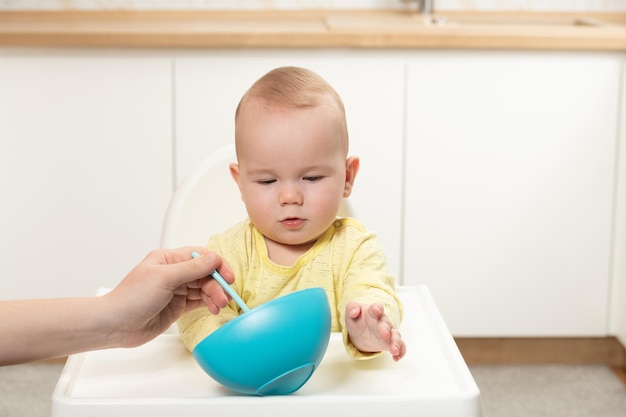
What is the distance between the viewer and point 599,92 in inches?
95.3

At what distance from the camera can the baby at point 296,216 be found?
44.8 inches

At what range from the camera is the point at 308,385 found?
1047 millimetres

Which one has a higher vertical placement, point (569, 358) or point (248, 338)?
point (248, 338)

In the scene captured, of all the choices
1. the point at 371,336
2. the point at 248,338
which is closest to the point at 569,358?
the point at 371,336

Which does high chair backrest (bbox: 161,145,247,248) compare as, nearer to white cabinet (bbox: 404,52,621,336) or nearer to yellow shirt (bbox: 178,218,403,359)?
yellow shirt (bbox: 178,218,403,359)

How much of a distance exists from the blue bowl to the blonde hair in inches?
11.5

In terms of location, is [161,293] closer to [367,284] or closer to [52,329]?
[52,329]

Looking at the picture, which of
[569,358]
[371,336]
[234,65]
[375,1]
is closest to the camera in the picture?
[371,336]

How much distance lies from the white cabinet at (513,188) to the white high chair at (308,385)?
45.4 inches

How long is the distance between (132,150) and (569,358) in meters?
1.32

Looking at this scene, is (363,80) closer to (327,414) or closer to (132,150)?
(132,150)

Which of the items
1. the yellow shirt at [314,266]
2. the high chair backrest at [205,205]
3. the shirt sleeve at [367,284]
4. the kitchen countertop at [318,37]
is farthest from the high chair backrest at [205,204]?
the kitchen countertop at [318,37]

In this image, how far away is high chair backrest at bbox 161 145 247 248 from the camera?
5.01ft

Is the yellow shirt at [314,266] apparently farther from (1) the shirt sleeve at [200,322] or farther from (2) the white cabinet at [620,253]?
(2) the white cabinet at [620,253]
